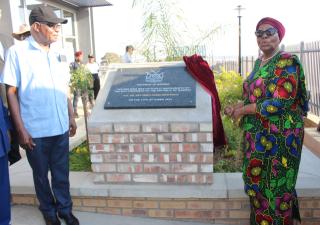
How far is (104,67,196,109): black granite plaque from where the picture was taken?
11.1 feet

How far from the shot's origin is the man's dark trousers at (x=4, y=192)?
2570 mm

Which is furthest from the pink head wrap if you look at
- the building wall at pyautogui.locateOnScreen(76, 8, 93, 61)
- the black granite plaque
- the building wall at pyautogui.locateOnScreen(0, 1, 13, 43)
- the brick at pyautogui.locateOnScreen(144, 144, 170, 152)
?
the building wall at pyautogui.locateOnScreen(76, 8, 93, 61)

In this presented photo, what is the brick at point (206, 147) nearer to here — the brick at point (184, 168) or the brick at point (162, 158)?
the brick at point (184, 168)

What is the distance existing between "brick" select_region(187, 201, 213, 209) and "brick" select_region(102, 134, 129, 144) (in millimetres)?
805

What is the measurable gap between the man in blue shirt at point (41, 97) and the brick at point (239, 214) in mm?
1507

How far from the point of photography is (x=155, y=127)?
3141 millimetres

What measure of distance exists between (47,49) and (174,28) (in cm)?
282

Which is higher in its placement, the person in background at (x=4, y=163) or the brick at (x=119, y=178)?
the person in background at (x=4, y=163)

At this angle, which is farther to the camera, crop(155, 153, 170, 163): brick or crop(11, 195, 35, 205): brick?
crop(11, 195, 35, 205): brick

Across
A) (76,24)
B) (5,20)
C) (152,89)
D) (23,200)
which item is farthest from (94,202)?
(76,24)

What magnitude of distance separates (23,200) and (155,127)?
151 cm

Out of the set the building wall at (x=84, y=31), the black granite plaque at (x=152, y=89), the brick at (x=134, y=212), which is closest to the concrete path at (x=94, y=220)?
the brick at (x=134, y=212)

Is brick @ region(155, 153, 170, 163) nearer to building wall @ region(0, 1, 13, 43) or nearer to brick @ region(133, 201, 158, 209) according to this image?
brick @ region(133, 201, 158, 209)

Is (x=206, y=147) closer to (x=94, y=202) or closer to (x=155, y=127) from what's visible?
(x=155, y=127)
